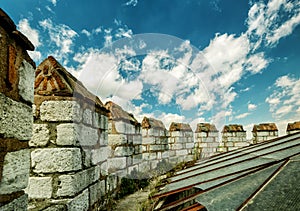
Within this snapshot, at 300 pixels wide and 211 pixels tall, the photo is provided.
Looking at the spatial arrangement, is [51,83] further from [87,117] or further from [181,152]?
[181,152]

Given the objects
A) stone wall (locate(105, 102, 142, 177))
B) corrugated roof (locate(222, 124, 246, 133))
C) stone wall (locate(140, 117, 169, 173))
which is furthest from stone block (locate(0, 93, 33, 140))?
corrugated roof (locate(222, 124, 246, 133))

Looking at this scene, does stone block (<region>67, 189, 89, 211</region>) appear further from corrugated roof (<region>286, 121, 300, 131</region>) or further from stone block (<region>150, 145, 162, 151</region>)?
corrugated roof (<region>286, 121, 300, 131</region>)

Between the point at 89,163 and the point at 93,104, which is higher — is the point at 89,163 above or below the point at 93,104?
below

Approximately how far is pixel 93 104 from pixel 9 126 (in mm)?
1514

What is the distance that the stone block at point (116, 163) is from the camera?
12.7ft

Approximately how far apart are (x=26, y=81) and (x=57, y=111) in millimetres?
835

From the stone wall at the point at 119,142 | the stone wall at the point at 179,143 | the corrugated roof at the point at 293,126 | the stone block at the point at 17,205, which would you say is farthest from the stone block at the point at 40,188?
the corrugated roof at the point at 293,126

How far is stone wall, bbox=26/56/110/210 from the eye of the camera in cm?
204

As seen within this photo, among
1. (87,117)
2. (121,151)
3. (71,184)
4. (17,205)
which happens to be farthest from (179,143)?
(17,205)

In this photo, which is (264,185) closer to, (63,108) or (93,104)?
(63,108)

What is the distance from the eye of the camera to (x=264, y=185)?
1.10 m

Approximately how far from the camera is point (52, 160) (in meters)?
2.06

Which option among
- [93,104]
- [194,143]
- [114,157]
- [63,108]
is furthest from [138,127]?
[194,143]

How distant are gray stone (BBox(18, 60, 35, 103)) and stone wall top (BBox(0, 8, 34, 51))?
Result: 0.10 metres
